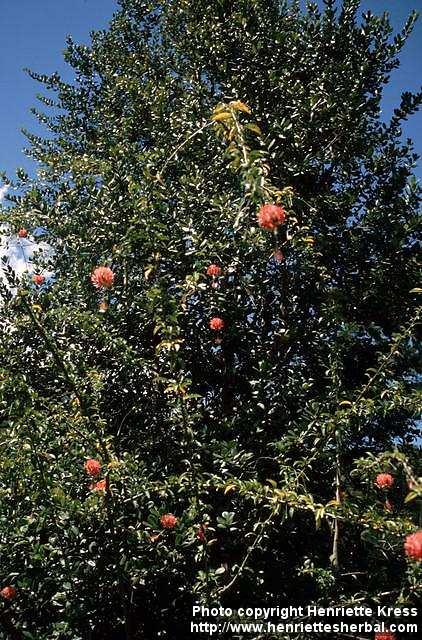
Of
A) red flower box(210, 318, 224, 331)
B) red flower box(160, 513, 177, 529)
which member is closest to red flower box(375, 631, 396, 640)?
red flower box(160, 513, 177, 529)

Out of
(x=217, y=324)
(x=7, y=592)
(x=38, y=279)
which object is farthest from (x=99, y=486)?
(x=38, y=279)

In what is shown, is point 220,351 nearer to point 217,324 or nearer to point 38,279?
Answer: point 217,324

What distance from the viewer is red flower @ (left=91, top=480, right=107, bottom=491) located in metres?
2.48

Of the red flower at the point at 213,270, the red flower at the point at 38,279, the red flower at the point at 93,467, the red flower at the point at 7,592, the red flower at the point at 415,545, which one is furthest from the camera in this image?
the red flower at the point at 38,279

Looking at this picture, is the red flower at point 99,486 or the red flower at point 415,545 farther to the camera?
the red flower at point 99,486

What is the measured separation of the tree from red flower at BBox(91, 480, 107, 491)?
0.05 m

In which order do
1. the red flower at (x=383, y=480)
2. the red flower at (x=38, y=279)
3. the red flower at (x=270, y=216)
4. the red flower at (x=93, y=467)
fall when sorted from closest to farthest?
1. the red flower at (x=270, y=216)
2. the red flower at (x=93, y=467)
3. the red flower at (x=383, y=480)
4. the red flower at (x=38, y=279)

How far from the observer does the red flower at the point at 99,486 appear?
2.48 m

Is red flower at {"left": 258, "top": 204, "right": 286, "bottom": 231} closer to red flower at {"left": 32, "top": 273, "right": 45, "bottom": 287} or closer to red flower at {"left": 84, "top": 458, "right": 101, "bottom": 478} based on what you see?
red flower at {"left": 84, "top": 458, "right": 101, "bottom": 478}

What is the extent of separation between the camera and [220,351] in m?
3.55

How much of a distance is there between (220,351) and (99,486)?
138 cm

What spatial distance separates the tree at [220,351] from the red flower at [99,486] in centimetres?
5

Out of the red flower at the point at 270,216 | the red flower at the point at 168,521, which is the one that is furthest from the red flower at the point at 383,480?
the red flower at the point at 270,216

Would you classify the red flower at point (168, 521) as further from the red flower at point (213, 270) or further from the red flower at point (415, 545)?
the red flower at point (213, 270)
